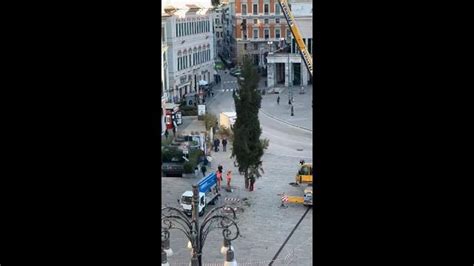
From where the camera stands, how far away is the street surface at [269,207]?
455cm

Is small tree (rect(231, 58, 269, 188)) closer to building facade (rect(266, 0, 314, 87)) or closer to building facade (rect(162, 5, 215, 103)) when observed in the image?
building facade (rect(162, 5, 215, 103))

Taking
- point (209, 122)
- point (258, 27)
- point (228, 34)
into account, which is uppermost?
point (258, 27)

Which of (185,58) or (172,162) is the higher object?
(185,58)

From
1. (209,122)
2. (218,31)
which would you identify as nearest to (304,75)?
(218,31)

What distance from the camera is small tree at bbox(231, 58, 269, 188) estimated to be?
555 centimetres

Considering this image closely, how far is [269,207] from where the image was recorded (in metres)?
5.65

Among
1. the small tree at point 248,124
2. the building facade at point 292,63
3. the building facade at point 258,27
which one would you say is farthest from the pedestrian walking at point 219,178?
the building facade at point 258,27

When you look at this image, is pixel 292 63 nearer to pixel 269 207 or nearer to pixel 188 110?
pixel 188 110

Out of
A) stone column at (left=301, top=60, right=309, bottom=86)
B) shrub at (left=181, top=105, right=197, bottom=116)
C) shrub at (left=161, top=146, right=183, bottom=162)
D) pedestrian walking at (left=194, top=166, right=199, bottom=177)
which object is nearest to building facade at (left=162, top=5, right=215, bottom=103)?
shrub at (left=181, top=105, right=197, bottom=116)

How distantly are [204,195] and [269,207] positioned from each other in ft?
1.70

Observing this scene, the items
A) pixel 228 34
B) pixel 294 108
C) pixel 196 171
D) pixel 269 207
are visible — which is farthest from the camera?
pixel 228 34
